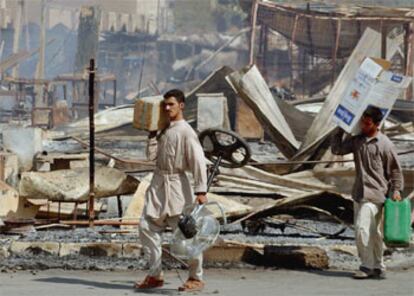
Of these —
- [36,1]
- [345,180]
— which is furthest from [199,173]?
[36,1]

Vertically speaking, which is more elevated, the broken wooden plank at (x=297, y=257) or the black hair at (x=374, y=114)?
the black hair at (x=374, y=114)

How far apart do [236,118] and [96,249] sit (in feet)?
49.9

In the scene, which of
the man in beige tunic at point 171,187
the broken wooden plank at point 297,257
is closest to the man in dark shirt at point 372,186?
the broken wooden plank at point 297,257

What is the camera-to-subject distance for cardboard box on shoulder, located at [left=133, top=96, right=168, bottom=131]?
392 inches

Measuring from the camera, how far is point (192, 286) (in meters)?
9.73

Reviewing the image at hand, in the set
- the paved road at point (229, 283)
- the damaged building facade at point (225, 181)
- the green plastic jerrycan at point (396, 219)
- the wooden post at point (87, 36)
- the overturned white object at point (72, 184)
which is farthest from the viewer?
the wooden post at point (87, 36)

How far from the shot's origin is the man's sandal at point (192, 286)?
9719 mm

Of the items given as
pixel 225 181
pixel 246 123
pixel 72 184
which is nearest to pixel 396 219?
pixel 72 184

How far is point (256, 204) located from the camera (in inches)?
561

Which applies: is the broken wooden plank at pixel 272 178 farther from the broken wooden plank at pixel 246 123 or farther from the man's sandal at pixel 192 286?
the broken wooden plank at pixel 246 123

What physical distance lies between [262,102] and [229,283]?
282 inches

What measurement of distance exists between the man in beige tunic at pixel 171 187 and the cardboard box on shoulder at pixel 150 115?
0.09 metres

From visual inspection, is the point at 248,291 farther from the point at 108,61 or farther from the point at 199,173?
the point at 108,61

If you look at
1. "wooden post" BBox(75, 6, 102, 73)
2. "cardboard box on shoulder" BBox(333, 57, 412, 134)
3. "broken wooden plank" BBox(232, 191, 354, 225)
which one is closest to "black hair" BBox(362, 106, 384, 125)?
"cardboard box on shoulder" BBox(333, 57, 412, 134)
